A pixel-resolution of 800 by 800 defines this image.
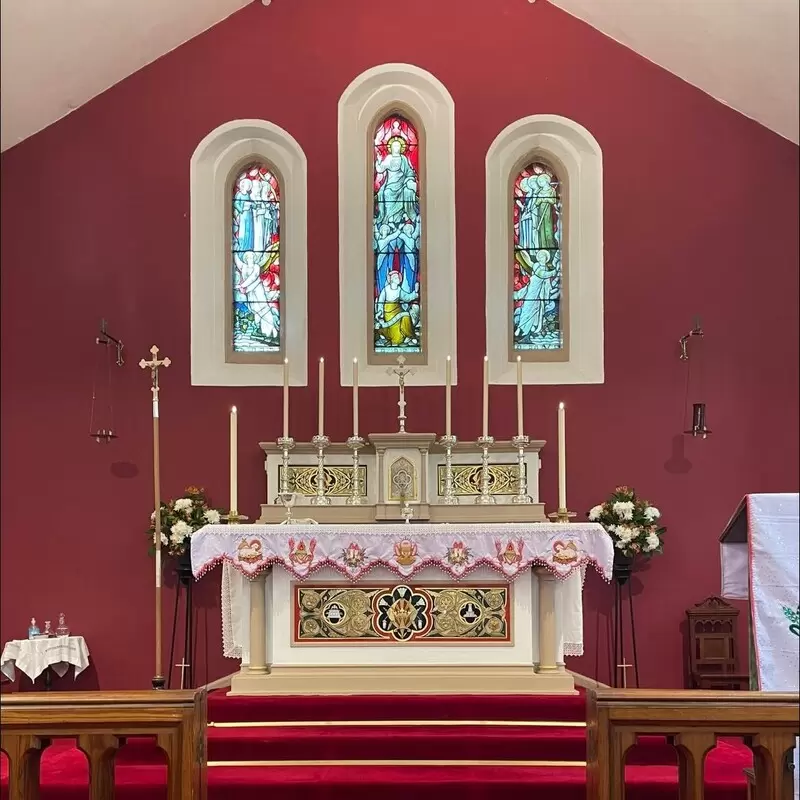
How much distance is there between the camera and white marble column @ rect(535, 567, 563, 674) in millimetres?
5547

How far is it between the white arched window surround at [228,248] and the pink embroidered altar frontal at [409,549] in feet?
6.88

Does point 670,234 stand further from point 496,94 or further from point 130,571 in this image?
point 130,571

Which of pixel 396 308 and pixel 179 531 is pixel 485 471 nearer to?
pixel 396 308

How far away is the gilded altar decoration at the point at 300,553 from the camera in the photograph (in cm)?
553

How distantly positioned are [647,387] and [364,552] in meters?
2.88

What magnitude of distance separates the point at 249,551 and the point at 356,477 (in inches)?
42.9

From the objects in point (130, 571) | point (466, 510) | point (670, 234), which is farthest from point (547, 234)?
point (130, 571)

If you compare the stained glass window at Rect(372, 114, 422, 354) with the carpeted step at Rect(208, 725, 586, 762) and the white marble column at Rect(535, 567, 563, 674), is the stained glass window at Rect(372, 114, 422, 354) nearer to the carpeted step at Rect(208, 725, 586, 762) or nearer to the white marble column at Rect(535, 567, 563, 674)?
the white marble column at Rect(535, 567, 563, 674)

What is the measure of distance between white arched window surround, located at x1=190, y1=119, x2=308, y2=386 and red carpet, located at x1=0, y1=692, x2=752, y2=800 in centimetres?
275

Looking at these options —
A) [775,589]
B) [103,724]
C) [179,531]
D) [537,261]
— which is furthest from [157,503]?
[775,589]

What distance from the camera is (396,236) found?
304 inches

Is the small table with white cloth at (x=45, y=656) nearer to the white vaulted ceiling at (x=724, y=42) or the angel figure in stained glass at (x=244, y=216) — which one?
the angel figure in stained glass at (x=244, y=216)

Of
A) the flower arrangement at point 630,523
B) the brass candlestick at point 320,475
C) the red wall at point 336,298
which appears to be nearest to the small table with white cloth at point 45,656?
the red wall at point 336,298

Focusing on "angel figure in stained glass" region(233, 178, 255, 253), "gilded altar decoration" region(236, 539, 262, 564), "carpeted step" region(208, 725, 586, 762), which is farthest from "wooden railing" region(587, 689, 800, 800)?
"angel figure in stained glass" region(233, 178, 255, 253)
